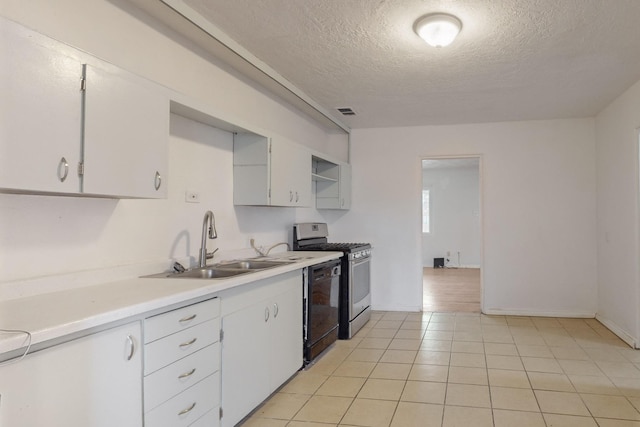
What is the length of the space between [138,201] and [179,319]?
34.6 inches

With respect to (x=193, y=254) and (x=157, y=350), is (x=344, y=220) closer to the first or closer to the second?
(x=193, y=254)

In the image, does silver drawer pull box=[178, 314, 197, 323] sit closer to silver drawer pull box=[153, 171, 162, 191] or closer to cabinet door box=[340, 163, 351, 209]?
silver drawer pull box=[153, 171, 162, 191]

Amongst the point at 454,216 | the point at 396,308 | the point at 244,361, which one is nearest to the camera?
the point at 244,361

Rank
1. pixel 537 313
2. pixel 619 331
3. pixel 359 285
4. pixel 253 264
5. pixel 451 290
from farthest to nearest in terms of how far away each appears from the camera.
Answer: pixel 451 290, pixel 537 313, pixel 359 285, pixel 619 331, pixel 253 264

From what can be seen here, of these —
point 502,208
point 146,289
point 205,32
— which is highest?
point 205,32

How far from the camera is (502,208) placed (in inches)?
219

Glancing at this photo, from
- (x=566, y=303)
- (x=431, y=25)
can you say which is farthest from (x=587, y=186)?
(x=431, y=25)

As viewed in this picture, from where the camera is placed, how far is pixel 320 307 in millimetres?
3705

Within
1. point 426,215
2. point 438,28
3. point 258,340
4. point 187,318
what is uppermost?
point 438,28

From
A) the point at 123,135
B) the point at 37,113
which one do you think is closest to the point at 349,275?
the point at 123,135

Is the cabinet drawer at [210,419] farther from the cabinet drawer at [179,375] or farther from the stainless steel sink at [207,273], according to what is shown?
the stainless steel sink at [207,273]

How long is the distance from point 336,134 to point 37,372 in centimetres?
505

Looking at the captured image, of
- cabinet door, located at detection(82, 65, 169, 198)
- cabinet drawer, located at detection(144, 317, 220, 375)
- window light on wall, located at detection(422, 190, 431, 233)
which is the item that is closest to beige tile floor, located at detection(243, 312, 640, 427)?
cabinet drawer, located at detection(144, 317, 220, 375)

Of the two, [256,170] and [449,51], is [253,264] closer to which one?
[256,170]
